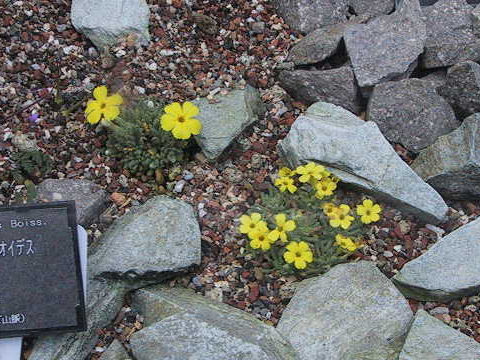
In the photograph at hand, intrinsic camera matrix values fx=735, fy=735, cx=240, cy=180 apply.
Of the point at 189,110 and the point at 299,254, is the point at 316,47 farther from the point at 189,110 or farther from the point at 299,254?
the point at 299,254

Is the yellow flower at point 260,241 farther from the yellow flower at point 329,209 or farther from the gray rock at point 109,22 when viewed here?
the gray rock at point 109,22

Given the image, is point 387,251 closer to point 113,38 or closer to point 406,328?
point 406,328

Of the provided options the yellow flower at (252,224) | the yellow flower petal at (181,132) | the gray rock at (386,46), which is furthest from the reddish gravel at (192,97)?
the gray rock at (386,46)

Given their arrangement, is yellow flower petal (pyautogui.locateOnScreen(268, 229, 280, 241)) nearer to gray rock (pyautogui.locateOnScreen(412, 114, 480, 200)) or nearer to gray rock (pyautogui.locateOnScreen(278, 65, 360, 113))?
gray rock (pyautogui.locateOnScreen(412, 114, 480, 200))

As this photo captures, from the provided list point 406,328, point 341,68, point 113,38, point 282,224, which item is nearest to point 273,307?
point 282,224

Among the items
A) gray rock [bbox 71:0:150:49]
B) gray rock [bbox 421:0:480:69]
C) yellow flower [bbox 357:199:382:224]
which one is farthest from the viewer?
gray rock [bbox 71:0:150:49]

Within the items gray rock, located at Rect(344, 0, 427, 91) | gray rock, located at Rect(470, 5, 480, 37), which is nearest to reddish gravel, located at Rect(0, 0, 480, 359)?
gray rock, located at Rect(344, 0, 427, 91)
